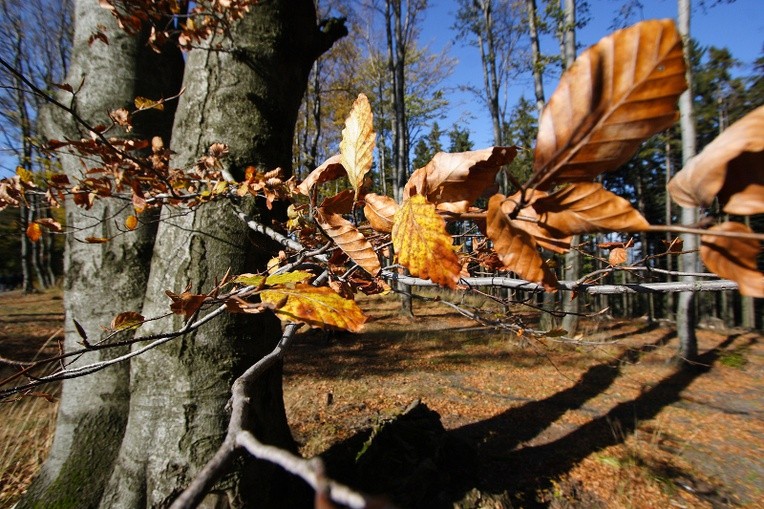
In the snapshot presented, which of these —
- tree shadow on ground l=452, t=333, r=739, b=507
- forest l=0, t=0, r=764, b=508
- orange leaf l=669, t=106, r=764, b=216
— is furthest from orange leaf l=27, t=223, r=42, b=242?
tree shadow on ground l=452, t=333, r=739, b=507

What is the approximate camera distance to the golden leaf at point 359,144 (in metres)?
0.57

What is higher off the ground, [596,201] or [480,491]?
[596,201]

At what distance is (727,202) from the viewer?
311mm

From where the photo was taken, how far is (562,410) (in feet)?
19.8

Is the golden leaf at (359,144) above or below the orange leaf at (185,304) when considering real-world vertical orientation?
above

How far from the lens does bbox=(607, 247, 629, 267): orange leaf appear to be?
1.16 meters

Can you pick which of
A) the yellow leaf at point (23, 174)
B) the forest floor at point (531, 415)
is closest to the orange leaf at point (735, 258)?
the forest floor at point (531, 415)

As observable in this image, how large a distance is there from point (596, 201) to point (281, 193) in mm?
1017

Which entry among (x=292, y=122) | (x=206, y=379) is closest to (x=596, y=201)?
(x=206, y=379)

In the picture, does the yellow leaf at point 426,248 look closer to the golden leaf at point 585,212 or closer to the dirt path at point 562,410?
the golden leaf at point 585,212

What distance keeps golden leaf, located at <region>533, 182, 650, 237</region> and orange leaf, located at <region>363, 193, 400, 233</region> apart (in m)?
0.26

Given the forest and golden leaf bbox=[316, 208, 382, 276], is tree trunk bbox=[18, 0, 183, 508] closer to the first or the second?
the forest

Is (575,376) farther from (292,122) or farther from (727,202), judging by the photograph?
(727,202)

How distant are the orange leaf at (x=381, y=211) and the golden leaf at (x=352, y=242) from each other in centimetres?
5
